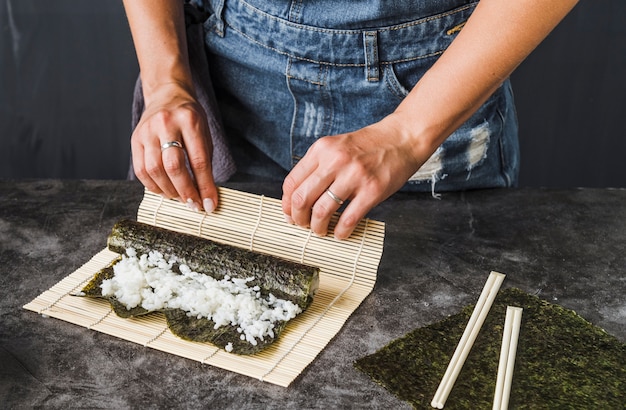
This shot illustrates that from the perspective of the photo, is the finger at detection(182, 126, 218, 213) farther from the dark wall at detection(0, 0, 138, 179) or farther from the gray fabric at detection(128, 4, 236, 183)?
the dark wall at detection(0, 0, 138, 179)

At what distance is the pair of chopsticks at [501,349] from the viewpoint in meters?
1.33

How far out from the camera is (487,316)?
1.58m

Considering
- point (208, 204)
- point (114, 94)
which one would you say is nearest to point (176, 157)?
point (208, 204)

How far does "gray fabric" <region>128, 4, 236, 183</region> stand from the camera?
6.91 ft

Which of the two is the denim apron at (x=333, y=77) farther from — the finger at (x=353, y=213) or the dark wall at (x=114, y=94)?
the dark wall at (x=114, y=94)

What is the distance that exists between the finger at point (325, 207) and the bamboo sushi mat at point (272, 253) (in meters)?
0.06

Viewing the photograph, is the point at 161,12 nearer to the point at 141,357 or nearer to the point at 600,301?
the point at 141,357

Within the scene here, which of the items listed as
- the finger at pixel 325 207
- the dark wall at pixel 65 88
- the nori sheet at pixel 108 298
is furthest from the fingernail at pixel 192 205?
the dark wall at pixel 65 88

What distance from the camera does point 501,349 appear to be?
1458 mm

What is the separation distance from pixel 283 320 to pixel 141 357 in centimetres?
29

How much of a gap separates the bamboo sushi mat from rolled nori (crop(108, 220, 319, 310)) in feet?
0.20

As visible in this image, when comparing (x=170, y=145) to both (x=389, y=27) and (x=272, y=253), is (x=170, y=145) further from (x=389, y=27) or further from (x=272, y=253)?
(x=389, y=27)

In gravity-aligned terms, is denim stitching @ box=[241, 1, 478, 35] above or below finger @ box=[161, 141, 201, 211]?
above

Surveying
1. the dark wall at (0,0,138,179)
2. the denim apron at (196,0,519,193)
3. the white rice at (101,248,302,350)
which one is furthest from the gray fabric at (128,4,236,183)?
the dark wall at (0,0,138,179)
